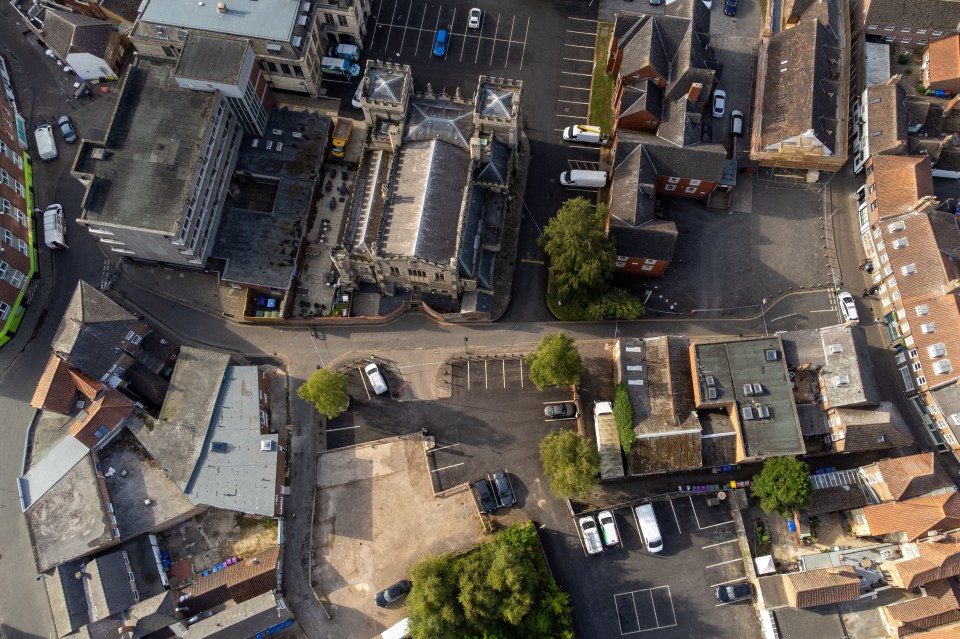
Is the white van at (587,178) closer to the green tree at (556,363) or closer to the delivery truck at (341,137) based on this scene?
the green tree at (556,363)

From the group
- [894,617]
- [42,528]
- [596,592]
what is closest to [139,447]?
[42,528]

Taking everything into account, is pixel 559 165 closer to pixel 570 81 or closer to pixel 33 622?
pixel 570 81

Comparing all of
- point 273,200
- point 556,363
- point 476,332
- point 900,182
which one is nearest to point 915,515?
point 900,182

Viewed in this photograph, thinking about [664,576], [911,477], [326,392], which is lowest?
[664,576]

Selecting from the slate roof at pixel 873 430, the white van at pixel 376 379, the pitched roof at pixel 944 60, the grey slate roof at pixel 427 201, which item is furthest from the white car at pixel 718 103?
the white van at pixel 376 379

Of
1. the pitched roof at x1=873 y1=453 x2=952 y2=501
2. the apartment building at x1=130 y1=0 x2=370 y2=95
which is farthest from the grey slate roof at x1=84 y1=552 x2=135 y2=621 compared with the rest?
the pitched roof at x1=873 y1=453 x2=952 y2=501

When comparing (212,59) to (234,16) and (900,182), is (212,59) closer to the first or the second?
(234,16)
